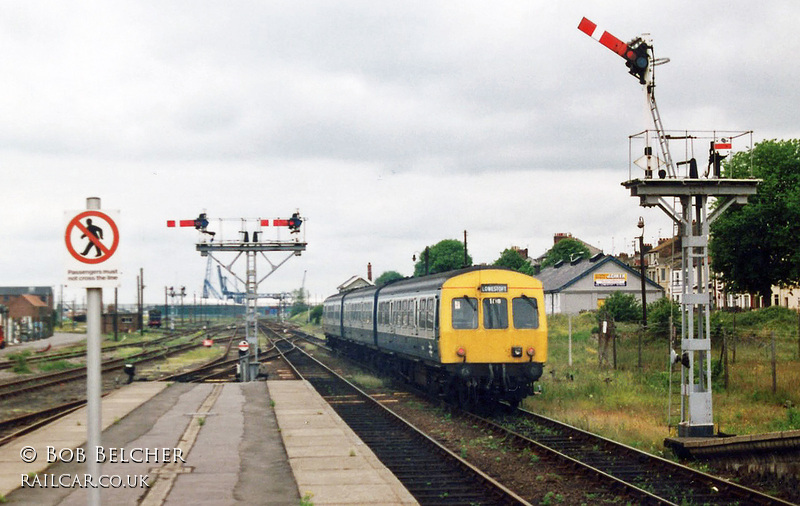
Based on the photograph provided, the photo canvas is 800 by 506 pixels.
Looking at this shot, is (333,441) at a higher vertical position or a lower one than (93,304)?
lower

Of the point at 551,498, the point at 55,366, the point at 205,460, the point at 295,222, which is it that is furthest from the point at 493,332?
the point at 55,366

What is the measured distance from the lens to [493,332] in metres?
19.3

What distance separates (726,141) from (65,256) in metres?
11.9

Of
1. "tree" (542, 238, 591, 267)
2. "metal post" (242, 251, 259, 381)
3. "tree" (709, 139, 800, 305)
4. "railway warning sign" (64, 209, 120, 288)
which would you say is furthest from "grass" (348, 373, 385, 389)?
"tree" (542, 238, 591, 267)

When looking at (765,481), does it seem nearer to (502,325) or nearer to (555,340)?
(502,325)

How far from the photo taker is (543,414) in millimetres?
18688

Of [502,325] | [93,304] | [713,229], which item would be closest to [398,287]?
[502,325]

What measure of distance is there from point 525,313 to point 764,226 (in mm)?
41281

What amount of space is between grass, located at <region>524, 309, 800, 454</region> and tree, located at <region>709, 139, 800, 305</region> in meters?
25.4

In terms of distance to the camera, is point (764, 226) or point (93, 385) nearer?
point (93, 385)

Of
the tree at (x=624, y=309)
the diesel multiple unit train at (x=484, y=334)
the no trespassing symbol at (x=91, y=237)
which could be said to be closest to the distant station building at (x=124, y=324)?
the tree at (x=624, y=309)

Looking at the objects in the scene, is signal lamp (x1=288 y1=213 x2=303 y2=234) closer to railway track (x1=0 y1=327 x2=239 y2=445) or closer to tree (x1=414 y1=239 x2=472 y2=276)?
railway track (x1=0 y1=327 x2=239 y2=445)

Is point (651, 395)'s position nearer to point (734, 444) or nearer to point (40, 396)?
point (734, 444)

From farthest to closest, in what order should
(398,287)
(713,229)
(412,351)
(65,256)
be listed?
(713,229)
(398,287)
(412,351)
(65,256)
